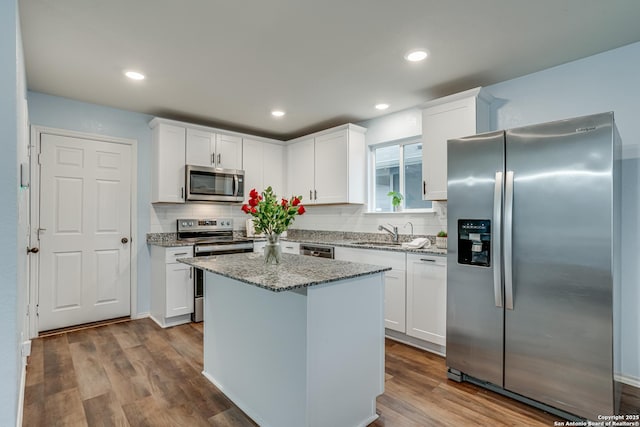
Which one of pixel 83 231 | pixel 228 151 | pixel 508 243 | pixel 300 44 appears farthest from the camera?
pixel 228 151

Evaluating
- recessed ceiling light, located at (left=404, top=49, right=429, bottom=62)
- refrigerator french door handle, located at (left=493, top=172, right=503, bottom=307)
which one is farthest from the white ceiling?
refrigerator french door handle, located at (left=493, top=172, right=503, bottom=307)

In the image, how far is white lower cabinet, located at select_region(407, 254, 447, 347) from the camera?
281 centimetres

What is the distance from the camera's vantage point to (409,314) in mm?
3057

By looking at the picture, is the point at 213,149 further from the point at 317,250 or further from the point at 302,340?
the point at 302,340

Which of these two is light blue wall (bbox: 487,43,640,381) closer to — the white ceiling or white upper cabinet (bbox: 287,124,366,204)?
the white ceiling

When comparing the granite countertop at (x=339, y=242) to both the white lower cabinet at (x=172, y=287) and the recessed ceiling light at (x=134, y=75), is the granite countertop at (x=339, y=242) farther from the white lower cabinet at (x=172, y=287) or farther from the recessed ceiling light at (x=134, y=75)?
the recessed ceiling light at (x=134, y=75)

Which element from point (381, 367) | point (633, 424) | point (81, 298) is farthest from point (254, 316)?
point (81, 298)

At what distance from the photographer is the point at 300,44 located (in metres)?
2.37

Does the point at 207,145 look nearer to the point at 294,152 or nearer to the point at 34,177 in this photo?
the point at 294,152

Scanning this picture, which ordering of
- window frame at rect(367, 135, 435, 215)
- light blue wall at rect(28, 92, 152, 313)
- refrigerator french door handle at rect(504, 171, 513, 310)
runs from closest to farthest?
refrigerator french door handle at rect(504, 171, 513, 310), light blue wall at rect(28, 92, 152, 313), window frame at rect(367, 135, 435, 215)

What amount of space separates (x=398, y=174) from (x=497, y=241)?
195cm

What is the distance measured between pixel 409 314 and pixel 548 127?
191 cm

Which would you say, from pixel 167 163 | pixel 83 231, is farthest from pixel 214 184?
pixel 83 231

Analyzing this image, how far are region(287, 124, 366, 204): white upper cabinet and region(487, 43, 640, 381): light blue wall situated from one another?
2069 mm
